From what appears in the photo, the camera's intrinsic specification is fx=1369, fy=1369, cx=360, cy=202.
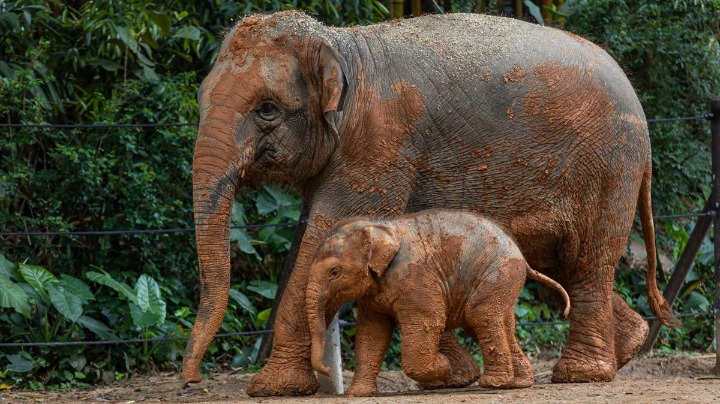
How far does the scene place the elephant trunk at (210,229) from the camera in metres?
6.93

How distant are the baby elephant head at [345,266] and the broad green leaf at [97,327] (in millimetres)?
2553

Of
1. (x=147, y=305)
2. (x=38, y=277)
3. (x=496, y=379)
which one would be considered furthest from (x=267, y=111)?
(x=38, y=277)

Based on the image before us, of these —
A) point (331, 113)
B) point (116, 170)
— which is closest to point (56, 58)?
point (116, 170)

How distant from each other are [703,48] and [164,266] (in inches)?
182

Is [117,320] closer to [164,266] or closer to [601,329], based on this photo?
[164,266]

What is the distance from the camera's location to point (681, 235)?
1077cm

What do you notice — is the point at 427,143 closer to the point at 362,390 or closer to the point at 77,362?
the point at 362,390

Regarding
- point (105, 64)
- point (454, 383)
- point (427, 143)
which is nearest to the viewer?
point (427, 143)

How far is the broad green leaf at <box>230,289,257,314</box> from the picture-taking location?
383 inches

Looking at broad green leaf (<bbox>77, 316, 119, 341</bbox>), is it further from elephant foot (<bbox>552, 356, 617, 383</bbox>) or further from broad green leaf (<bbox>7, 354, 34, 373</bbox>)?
elephant foot (<bbox>552, 356, 617, 383</bbox>)

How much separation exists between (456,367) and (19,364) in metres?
2.86

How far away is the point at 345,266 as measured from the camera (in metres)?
6.79

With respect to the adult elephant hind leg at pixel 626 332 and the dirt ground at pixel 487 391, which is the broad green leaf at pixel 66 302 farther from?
the adult elephant hind leg at pixel 626 332

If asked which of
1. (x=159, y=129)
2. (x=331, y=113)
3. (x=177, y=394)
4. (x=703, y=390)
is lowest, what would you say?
(x=177, y=394)
